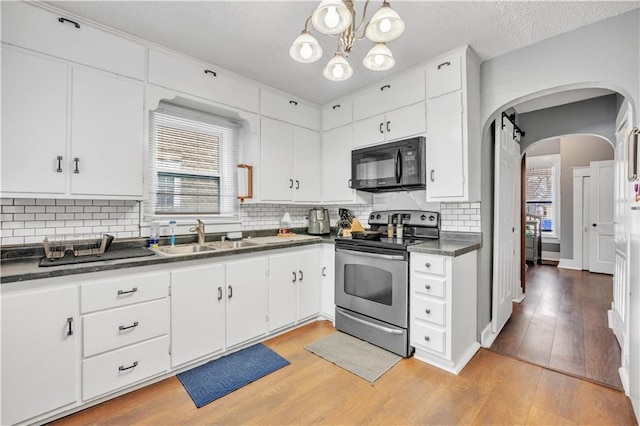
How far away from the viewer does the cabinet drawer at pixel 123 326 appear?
1.76 meters

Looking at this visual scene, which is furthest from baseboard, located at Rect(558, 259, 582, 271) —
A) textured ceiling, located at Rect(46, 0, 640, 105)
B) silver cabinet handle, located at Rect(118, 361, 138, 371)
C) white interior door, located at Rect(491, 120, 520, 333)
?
silver cabinet handle, located at Rect(118, 361, 138, 371)

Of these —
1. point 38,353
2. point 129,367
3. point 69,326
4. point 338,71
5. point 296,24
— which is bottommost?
point 129,367

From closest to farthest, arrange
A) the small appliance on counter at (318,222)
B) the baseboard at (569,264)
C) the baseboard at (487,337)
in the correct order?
the baseboard at (487,337) < the small appliance on counter at (318,222) < the baseboard at (569,264)

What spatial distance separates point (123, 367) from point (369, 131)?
9.79 feet

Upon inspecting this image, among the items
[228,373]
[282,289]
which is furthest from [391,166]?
[228,373]

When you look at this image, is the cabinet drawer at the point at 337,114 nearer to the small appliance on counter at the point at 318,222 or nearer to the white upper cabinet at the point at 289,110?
the white upper cabinet at the point at 289,110

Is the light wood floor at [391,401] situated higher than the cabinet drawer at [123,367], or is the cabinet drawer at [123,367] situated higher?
the cabinet drawer at [123,367]

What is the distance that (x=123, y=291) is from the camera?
73.8 inches

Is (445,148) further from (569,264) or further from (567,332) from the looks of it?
(569,264)

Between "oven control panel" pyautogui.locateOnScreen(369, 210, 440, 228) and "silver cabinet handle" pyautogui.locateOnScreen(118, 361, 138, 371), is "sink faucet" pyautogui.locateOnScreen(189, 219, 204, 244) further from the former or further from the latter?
"oven control panel" pyautogui.locateOnScreen(369, 210, 440, 228)

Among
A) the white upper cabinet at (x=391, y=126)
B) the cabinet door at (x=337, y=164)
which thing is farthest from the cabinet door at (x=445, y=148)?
the cabinet door at (x=337, y=164)

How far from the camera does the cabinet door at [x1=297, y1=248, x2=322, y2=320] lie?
3000 millimetres

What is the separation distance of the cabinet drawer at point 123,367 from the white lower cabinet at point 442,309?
77.9 inches

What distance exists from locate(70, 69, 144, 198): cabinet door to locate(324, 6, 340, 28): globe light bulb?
1738mm
